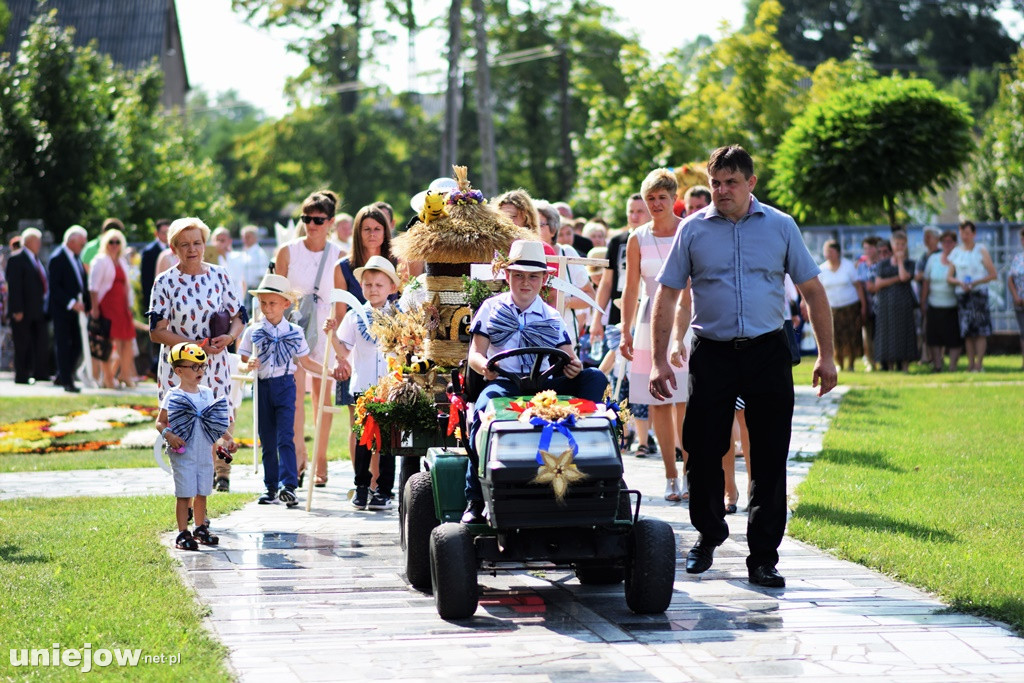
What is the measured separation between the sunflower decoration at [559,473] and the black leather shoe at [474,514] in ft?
1.97

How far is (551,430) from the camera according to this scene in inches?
268

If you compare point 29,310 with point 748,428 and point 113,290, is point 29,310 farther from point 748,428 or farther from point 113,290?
point 748,428

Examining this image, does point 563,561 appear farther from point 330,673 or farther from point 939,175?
point 939,175

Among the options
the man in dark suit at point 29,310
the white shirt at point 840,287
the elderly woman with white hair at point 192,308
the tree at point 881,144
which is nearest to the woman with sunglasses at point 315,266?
the elderly woman with white hair at point 192,308

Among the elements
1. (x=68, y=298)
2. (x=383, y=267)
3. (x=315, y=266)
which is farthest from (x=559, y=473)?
(x=68, y=298)

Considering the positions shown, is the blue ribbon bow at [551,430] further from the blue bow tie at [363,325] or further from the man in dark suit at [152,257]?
the man in dark suit at [152,257]

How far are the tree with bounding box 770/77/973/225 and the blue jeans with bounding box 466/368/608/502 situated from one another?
637 inches

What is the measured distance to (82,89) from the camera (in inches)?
1152

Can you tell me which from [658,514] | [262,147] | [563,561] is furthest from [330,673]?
[262,147]

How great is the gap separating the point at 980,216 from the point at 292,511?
39.8 metres

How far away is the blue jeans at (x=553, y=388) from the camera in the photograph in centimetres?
729

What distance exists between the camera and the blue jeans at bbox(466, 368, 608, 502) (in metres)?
7.29

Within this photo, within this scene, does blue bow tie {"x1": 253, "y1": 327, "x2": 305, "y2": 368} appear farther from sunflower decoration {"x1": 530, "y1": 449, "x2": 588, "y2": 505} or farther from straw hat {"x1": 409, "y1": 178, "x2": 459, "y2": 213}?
sunflower decoration {"x1": 530, "y1": 449, "x2": 588, "y2": 505}

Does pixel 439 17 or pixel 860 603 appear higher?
pixel 439 17
